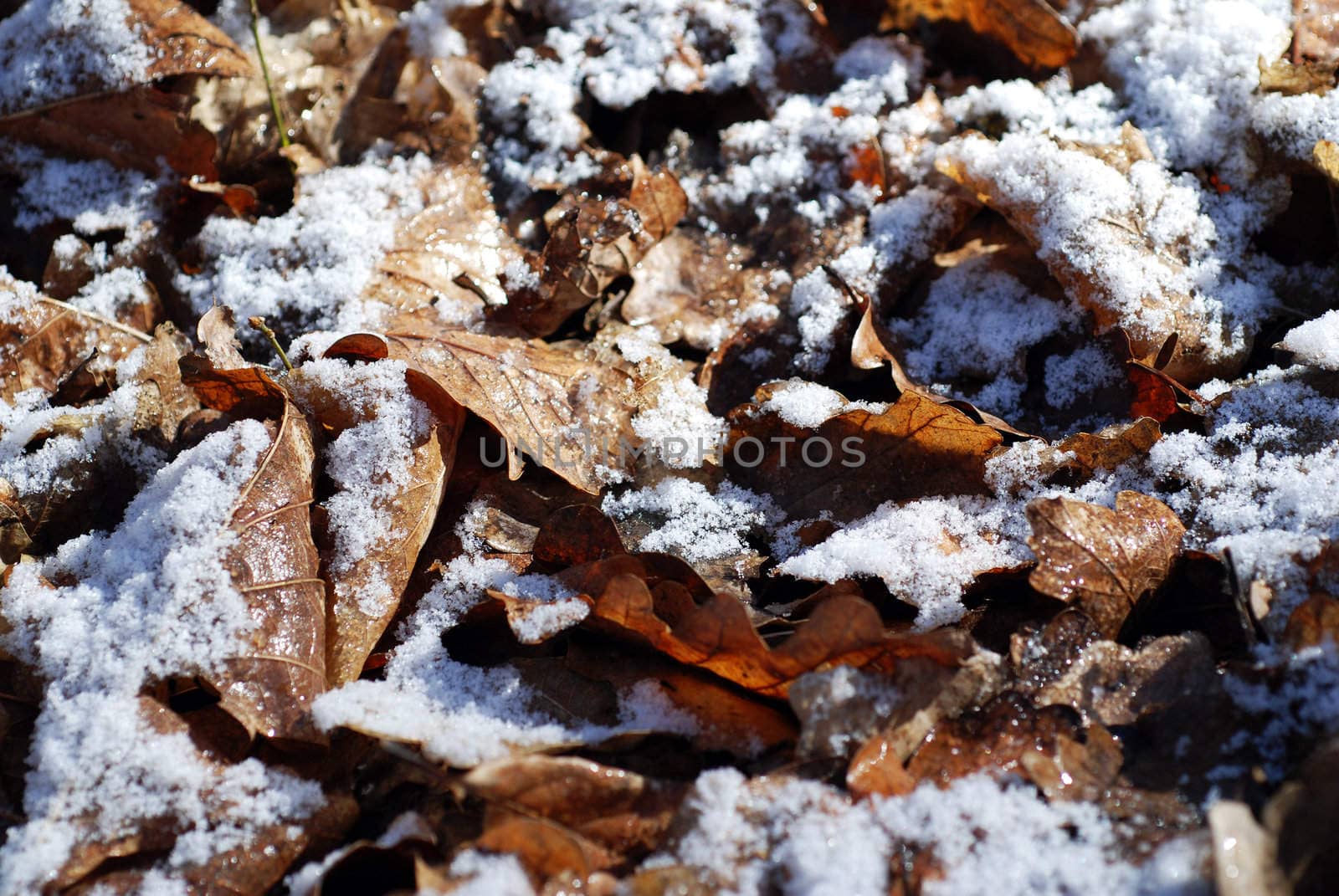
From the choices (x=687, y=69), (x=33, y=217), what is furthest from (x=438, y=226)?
(x=33, y=217)

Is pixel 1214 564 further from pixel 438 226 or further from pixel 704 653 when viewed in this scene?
pixel 438 226

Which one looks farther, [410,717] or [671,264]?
[671,264]

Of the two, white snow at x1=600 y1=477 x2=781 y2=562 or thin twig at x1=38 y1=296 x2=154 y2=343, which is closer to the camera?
white snow at x1=600 y1=477 x2=781 y2=562

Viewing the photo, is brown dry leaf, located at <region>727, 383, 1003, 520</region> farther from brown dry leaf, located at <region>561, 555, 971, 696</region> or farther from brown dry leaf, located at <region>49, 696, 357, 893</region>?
brown dry leaf, located at <region>49, 696, 357, 893</region>

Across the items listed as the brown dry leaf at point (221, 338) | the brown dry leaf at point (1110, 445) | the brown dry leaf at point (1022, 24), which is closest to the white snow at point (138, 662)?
the brown dry leaf at point (221, 338)

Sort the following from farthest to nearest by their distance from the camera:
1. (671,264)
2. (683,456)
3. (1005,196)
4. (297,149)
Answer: (297,149) < (671,264) < (1005,196) < (683,456)

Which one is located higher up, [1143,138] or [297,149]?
[1143,138]

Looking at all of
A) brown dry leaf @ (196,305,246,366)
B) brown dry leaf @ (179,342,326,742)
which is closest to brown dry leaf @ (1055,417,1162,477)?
brown dry leaf @ (179,342,326,742)
